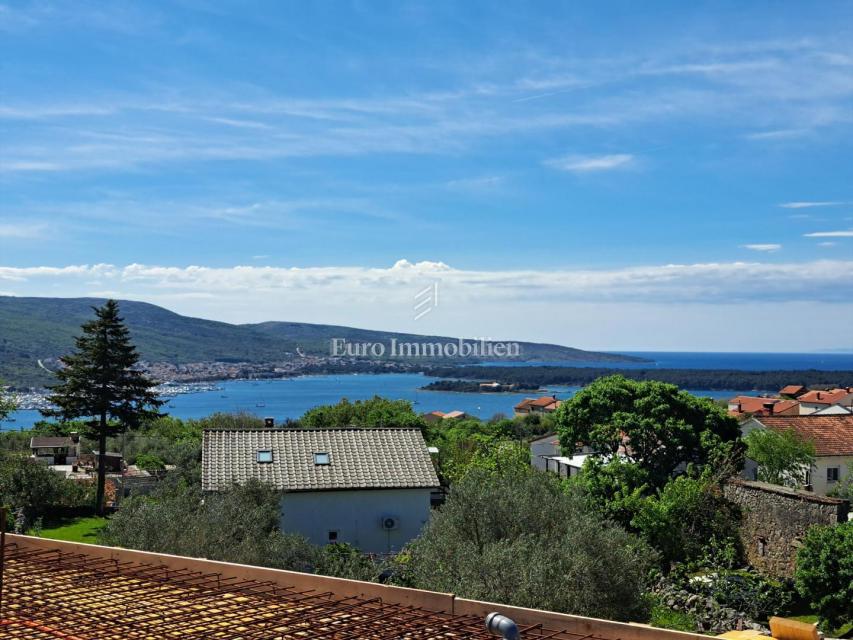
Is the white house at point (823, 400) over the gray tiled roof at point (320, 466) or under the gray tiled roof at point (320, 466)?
under

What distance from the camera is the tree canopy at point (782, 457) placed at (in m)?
31.2

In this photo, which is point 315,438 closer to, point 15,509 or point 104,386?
point 15,509

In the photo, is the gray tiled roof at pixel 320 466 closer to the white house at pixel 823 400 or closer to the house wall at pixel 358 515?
the house wall at pixel 358 515

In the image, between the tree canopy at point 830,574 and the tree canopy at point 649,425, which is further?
the tree canopy at point 649,425

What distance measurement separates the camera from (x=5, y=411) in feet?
116

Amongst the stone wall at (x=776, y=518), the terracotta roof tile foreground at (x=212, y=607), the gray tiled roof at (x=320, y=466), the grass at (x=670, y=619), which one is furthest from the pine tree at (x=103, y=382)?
the terracotta roof tile foreground at (x=212, y=607)

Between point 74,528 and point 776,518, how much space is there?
74.1 feet

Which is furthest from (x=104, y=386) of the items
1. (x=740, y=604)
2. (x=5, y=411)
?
(x=740, y=604)

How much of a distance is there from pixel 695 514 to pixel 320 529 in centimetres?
1049

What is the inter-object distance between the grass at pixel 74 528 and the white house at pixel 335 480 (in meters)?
6.81

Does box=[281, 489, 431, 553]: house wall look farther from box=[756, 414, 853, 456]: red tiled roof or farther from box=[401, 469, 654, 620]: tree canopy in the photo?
box=[756, 414, 853, 456]: red tiled roof

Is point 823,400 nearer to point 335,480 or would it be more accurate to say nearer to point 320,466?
point 320,466

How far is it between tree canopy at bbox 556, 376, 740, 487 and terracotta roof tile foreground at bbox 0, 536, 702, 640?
1898 centimetres

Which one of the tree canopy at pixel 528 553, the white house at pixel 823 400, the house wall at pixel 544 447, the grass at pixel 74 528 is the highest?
the tree canopy at pixel 528 553
